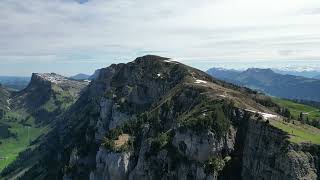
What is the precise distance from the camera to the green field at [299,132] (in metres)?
157

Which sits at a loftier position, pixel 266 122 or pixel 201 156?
pixel 266 122

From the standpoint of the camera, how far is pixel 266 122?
556ft

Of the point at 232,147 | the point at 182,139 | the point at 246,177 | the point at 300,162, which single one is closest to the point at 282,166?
the point at 300,162

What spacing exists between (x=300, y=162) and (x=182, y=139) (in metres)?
55.3

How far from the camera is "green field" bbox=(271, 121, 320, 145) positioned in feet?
516

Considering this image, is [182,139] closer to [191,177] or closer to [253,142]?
[191,177]

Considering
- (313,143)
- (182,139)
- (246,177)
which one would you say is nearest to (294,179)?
(313,143)

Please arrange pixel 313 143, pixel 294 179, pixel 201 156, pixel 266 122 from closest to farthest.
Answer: pixel 294 179, pixel 313 143, pixel 266 122, pixel 201 156

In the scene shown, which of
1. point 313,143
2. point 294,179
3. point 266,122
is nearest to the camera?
point 294,179

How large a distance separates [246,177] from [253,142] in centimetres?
1274

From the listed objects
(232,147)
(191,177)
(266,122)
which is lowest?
(191,177)

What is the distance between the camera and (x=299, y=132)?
547 feet

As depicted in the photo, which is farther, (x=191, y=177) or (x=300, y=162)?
(x=191, y=177)

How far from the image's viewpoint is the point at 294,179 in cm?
14462
